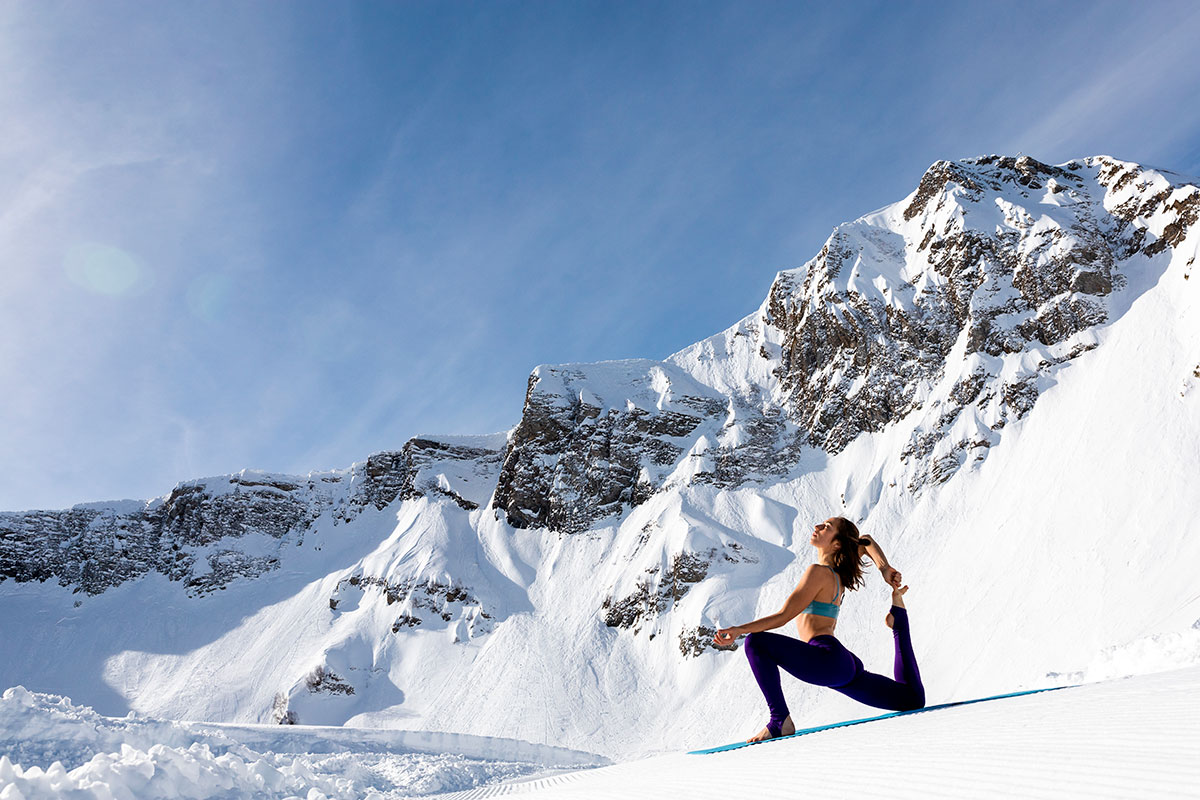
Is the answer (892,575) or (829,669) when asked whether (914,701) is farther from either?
(892,575)

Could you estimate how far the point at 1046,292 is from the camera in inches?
2608

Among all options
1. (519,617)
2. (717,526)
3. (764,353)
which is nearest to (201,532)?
(519,617)

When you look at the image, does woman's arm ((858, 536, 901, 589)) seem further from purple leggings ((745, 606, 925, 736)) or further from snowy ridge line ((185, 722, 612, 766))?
snowy ridge line ((185, 722, 612, 766))

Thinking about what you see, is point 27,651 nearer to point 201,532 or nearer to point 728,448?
point 201,532

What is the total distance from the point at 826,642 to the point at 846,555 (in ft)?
2.31

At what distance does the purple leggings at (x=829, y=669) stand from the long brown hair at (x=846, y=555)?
1.50 ft

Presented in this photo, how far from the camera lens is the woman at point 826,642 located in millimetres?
5328

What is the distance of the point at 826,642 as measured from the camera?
17.6 ft

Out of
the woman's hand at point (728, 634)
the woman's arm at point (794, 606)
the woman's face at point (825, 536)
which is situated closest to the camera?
the woman's hand at point (728, 634)

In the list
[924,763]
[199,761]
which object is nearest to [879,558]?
[924,763]

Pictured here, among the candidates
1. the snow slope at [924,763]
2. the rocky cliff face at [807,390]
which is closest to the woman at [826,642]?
the snow slope at [924,763]

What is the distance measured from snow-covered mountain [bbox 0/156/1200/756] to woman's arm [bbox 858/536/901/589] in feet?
118

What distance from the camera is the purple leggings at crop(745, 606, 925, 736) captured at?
17.5 feet

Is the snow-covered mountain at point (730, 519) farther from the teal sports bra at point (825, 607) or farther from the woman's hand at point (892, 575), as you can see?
the teal sports bra at point (825, 607)
